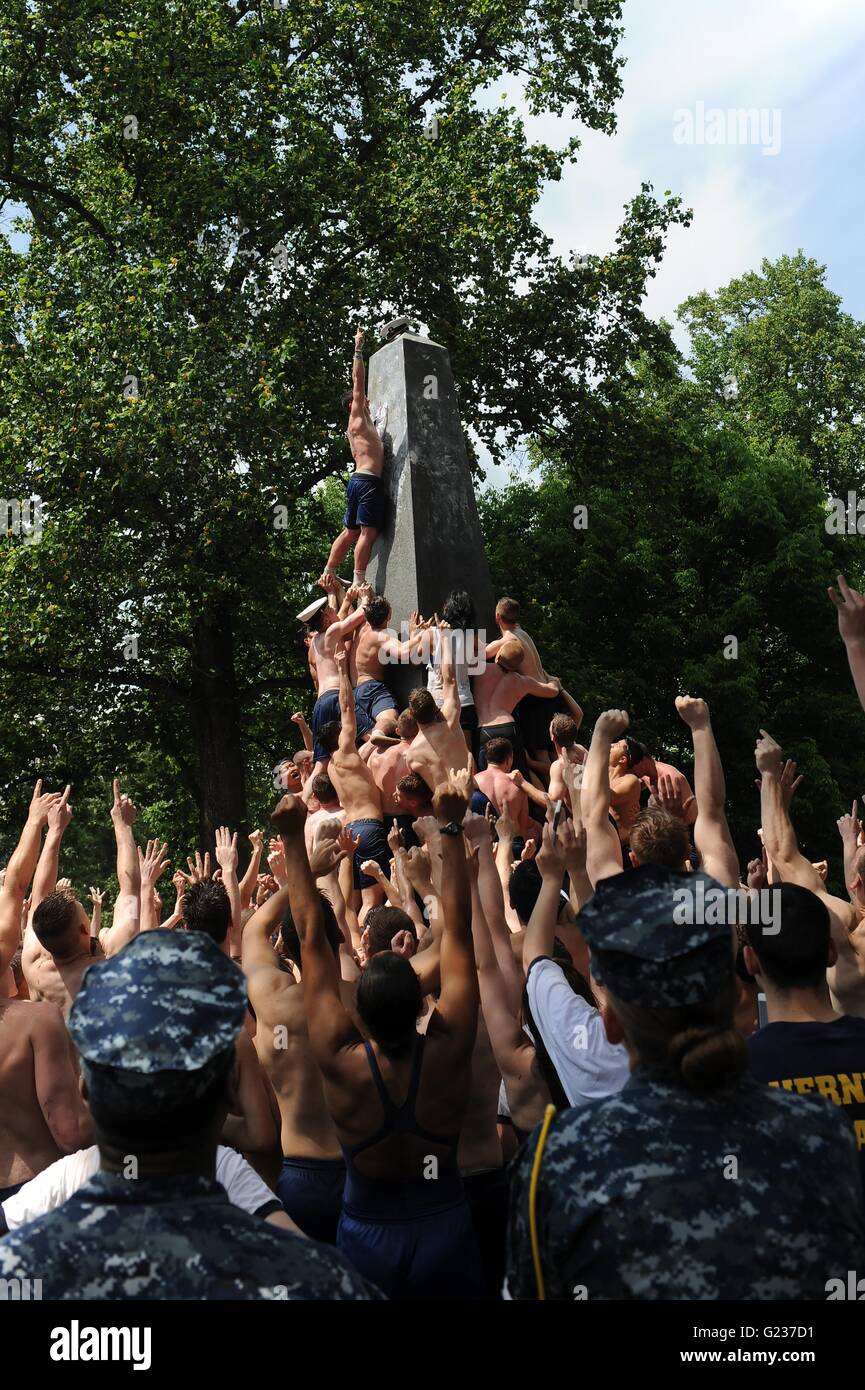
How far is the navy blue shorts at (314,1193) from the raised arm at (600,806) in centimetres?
123

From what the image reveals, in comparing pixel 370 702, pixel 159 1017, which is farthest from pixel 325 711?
pixel 159 1017

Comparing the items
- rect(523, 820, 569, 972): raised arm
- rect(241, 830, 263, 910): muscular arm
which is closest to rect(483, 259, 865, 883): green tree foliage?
rect(241, 830, 263, 910): muscular arm

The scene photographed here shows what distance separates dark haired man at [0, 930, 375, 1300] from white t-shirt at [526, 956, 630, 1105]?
138 cm

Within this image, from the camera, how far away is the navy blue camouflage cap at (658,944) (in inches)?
84.7

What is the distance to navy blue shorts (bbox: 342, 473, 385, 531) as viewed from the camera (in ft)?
39.1

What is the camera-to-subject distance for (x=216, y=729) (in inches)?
738

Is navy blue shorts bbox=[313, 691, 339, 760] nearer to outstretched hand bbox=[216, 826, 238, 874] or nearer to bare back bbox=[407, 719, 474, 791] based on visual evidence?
bare back bbox=[407, 719, 474, 791]

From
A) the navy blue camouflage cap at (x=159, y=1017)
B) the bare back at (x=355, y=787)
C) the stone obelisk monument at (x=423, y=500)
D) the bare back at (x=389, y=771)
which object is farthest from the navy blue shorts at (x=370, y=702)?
the navy blue camouflage cap at (x=159, y=1017)

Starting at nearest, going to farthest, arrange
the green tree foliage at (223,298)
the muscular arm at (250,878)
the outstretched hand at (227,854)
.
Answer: the outstretched hand at (227,854)
the muscular arm at (250,878)
the green tree foliage at (223,298)

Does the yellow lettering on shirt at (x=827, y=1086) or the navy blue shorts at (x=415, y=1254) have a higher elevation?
the yellow lettering on shirt at (x=827, y=1086)

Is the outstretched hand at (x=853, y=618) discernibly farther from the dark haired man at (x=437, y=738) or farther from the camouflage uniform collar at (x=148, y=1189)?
the dark haired man at (x=437, y=738)

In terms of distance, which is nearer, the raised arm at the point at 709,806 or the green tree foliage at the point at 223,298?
the raised arm at the point at 709,806

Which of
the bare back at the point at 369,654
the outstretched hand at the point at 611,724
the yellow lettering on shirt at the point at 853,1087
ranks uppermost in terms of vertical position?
the bare back at the point at 369,654

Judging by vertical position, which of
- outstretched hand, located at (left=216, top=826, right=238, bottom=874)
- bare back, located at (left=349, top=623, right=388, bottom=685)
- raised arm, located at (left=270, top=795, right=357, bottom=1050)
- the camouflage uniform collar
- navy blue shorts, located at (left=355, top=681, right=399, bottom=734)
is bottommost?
the camouflage uniform collar
